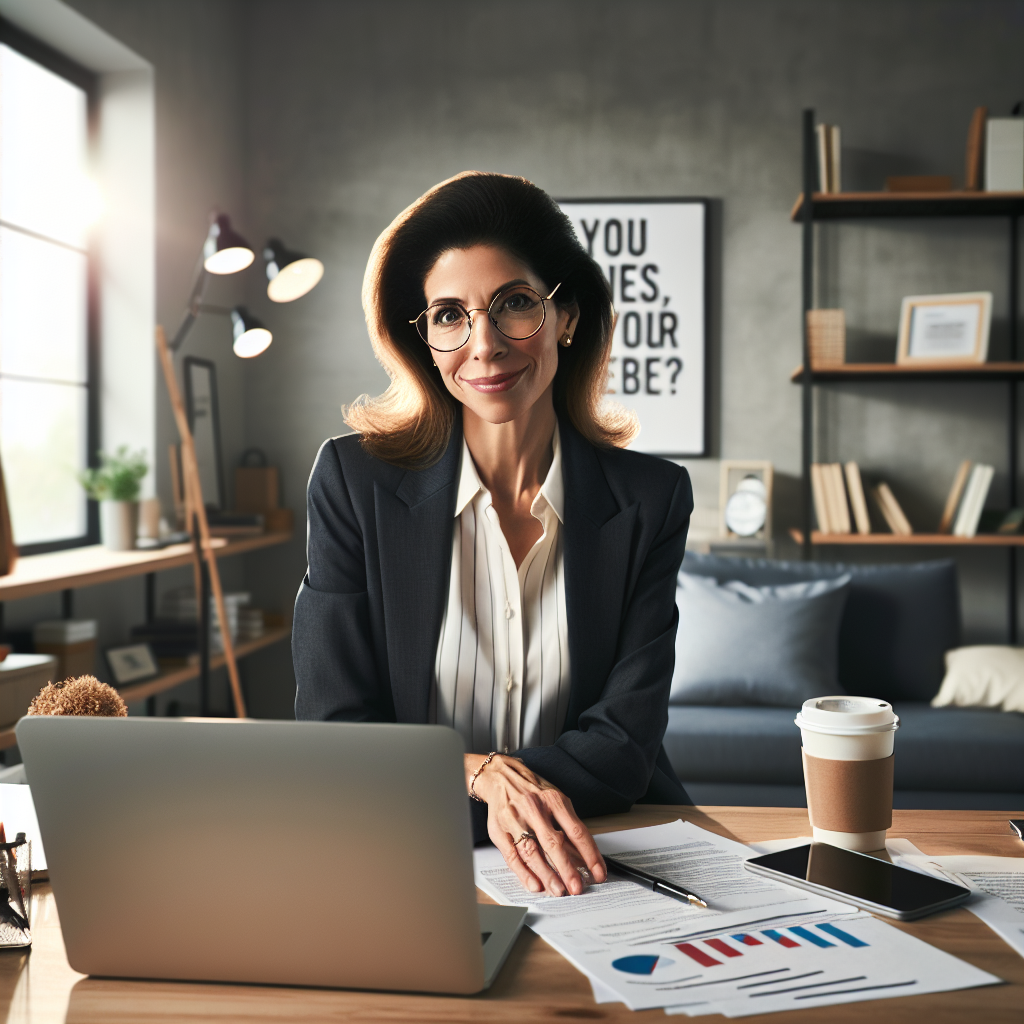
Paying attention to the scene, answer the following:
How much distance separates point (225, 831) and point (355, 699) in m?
0.59

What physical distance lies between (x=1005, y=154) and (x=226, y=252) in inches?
110

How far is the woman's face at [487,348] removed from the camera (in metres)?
1.36

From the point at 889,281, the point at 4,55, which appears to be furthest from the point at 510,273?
the point at 889,281

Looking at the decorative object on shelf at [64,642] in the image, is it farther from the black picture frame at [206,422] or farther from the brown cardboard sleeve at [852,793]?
the brown cardboard sleeve at [852,793]

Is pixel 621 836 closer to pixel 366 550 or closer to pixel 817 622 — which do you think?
pixel 366 550

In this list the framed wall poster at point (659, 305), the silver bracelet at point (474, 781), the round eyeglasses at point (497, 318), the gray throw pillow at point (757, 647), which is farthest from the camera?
the framed wall poster at point (659, 305)

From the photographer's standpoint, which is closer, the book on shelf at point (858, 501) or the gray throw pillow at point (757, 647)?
the gray throw pillow at point (757, 647)

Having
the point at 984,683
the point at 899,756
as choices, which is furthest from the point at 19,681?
the point at 984,683

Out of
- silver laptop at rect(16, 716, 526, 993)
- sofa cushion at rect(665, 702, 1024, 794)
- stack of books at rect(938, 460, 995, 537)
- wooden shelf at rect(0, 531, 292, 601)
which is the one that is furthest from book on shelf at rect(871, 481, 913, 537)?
silver laptop at rect(16, 716, 526, 993)

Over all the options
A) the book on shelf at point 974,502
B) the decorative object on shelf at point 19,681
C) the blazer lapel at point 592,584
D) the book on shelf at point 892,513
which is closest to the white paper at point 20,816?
the blazer lapel at point 592,584

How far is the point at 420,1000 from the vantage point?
2.28 ft

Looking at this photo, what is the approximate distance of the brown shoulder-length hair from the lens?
1.37 m

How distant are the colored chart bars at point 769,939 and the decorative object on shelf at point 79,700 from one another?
0.58 m

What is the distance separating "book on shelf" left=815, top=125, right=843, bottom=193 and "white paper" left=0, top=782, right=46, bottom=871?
138 inches
